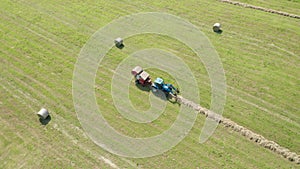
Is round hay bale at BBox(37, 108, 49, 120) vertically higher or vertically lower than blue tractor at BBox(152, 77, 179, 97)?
lower

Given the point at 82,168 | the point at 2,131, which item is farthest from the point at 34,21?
the point at 82,168

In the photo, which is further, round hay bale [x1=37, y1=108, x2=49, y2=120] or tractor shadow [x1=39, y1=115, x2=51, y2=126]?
tractor shadow [x1=39, y1=115, x2=51, y2=126]

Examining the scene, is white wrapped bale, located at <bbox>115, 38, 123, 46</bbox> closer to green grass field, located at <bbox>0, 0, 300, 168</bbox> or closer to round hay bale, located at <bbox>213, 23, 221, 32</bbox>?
green grass field, located at <bbox>0, 0, 300, 168</bbox>

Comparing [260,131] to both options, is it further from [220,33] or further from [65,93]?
[65,93]

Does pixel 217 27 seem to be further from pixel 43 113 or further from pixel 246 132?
→ pixel 43 113

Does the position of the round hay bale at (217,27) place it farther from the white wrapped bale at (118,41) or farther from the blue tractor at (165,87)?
the white wrapped bale at (118,41)

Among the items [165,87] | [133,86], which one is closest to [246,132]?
[165,87]

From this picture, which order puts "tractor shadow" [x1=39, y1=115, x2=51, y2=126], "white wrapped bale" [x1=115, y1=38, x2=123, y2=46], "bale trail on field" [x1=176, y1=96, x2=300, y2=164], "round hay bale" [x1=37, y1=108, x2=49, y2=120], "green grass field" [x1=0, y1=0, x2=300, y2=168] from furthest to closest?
"white wrapped bale" [x1=115, y1=38, x2=123, y2=46], "tractor shadow" [x1=39, y1=115, x2=51, y2=126], "round hay bale" [x1=37, y1=108, x2=49, y2=120], "green grass field" [x1=0, y1=0, x2=300, y2=168], "bale trail on field" [x1=176, y1=96, x2=300, y2=164]

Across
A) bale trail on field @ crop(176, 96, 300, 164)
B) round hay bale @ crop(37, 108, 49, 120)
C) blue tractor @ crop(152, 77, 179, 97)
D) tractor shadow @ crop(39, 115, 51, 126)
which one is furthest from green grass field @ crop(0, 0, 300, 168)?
blue tractor @ crop(152, 77, 179, 97)
